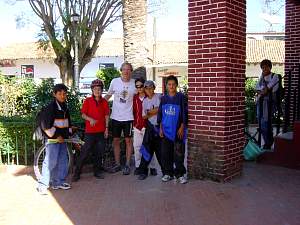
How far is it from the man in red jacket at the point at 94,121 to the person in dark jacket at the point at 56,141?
42cm

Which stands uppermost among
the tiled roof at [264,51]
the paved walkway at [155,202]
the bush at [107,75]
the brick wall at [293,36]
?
the tiled roof at [264,51]

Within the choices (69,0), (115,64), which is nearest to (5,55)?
(115,64)

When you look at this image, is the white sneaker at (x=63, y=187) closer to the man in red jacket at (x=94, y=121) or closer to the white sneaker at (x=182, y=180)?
the man in red jacket at (x=94, y=121)

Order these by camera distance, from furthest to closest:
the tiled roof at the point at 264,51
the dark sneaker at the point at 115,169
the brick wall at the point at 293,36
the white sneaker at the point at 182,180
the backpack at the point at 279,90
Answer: the tiled roof at the point at 264,51
the brick wall at the point at 293,36
the backpack at the point at 279,90
the dark sneaker at the point at 115,169
the white sneaker at the point at 182,180

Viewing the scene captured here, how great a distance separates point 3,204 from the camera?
617 centimetres

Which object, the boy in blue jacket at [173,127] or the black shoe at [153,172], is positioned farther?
the black shoe at [153,172]

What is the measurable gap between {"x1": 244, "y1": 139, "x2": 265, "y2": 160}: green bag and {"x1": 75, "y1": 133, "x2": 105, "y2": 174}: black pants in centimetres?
281

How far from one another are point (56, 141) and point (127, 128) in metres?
1.42

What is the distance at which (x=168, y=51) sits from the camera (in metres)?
46.3

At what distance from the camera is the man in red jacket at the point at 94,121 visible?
7.35 meters

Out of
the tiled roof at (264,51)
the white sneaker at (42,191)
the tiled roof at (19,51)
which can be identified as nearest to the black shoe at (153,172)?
the white sneaker at (42,191)

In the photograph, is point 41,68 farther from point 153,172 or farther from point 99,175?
point 153,172

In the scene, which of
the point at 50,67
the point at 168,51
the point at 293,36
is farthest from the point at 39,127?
the point at 50,67

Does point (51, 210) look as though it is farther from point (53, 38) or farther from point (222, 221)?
point (53, 38)
